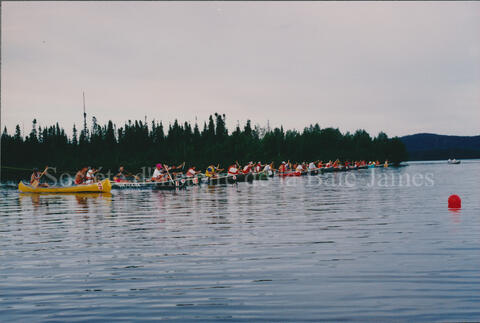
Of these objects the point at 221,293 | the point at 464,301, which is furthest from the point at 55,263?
the point at 464,301

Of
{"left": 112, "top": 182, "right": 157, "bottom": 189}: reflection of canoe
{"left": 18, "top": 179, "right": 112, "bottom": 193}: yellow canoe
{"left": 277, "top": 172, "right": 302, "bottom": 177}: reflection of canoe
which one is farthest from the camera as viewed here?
{"left": 277, "top": 172, "right": 302, "bottom": 177}: reflection of canoe

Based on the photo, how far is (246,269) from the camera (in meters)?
12.2

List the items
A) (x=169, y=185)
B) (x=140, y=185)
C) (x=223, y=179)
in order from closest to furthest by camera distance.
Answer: (x=169, y=185) → (x=140, y=185) → (x=223, y=179)

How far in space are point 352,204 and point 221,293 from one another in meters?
21.6

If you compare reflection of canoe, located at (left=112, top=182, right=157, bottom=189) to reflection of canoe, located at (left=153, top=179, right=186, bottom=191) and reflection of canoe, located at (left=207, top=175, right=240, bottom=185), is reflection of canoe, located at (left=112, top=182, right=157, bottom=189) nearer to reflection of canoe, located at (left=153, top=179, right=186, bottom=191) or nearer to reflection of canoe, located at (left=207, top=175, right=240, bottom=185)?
reflection of canoe, located at (left=153, top=179, right=186, bottom=191)

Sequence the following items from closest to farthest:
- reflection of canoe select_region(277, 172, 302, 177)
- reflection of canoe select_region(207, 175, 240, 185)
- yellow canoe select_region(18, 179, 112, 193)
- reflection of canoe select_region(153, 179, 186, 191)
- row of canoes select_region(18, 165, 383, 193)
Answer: yellow canoe select_region(18, 179, 112, 193) → row of canoes select_region(18, 165, 383, 193) → reflection of canoe select_region(153, 179, 186, 191) → reflection of canoe select_region(207, 175, 240, 185) → reflection of canoe select_region(277, 172, 302, 177)

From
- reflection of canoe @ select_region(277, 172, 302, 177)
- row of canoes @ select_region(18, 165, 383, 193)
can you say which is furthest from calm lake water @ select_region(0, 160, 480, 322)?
reflection of canoe @ select_region(277, 172, 302, 177)

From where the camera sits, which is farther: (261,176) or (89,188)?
(261,176)

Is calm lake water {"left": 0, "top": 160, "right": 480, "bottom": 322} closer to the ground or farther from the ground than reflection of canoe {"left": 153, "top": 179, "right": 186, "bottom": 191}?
closer to the ground

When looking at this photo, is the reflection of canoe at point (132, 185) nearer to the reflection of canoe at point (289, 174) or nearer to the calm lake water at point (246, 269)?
the calm lake water at point (246, 269)

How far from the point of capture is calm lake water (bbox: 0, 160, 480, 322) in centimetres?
902

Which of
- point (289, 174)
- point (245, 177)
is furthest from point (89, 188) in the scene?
point (289, 174)

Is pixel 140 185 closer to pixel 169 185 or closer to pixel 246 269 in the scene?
pixel 169 185

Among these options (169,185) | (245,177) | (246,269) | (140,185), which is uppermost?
(245,177)
